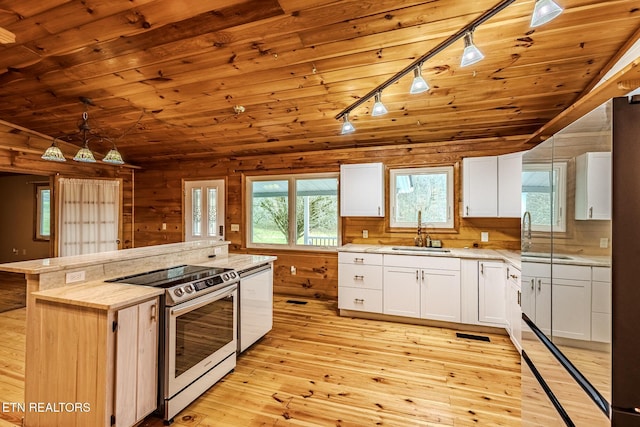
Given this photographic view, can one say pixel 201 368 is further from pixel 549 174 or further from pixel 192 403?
pixel 549 174

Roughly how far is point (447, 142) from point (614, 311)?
11.3ft

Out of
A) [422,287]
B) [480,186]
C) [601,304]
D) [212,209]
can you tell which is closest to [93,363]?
[601,304]

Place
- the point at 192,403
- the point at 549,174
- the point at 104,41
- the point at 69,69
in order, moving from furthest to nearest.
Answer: the point at 69,69, the point at 104,41, the point at 192,403, the point at 549,174

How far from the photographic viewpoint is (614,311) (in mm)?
947

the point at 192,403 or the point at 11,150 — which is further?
the point at 11,150

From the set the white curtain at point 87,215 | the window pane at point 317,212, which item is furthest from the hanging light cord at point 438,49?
the white curtain at point 87,215

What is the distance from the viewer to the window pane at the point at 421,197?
4.17m

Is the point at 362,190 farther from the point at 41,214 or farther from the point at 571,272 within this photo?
the point at 41,214

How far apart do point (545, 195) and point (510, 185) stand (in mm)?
2336

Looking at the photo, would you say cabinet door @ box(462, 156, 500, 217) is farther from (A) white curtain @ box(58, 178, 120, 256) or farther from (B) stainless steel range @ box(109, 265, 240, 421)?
(A) white curtain @ box(58, 178, 120, 256)

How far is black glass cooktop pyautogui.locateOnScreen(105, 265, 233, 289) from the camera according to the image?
6.98 ft

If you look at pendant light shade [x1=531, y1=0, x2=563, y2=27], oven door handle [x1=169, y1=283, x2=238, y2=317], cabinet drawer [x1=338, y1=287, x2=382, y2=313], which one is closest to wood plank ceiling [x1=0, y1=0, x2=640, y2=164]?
pendant light shade [x1=531, y1=0, x2=563, y2=27]

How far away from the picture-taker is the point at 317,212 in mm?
4883

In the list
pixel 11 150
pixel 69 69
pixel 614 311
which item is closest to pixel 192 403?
pixel 614 311
